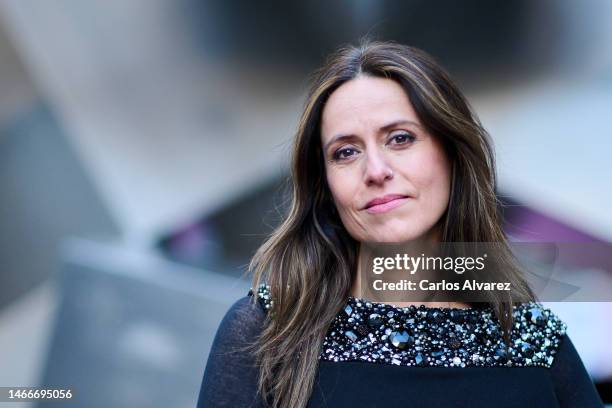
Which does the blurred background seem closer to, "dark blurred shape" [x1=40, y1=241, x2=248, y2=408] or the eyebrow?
"dark blurred shape" [x1=40, y1=241, x2=248, y2=408]

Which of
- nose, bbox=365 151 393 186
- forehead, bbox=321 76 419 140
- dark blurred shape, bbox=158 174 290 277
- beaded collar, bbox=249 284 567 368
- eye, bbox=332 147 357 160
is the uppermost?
dark blurred shape, bbox=158 174 290 277

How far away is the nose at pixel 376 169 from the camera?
4.10 feet

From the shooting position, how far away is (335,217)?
4.83 feet

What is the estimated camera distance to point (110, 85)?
2816 mm

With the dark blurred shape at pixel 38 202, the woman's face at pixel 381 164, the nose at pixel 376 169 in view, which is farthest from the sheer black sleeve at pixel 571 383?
the dark blurred shape at pixel 38 202

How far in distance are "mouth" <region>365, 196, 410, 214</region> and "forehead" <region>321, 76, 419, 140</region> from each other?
15cm

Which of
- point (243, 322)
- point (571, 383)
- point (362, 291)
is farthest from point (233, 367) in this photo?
point (571, 383)

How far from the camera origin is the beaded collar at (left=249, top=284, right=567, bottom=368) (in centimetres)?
129

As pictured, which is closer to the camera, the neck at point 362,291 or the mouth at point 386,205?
the mouth at point 386,205

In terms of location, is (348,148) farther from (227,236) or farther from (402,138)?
(227,236)

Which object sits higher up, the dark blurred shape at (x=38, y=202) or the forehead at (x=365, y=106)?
the dark blurred shape at (x=38, y=202)

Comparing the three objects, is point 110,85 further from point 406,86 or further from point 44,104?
point 406,86

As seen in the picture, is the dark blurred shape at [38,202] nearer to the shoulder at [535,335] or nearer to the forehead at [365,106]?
the forehead at [365,106]

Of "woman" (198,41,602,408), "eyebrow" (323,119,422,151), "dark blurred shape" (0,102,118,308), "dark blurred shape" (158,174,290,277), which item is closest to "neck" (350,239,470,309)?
"woman" (198,41,602,408)
